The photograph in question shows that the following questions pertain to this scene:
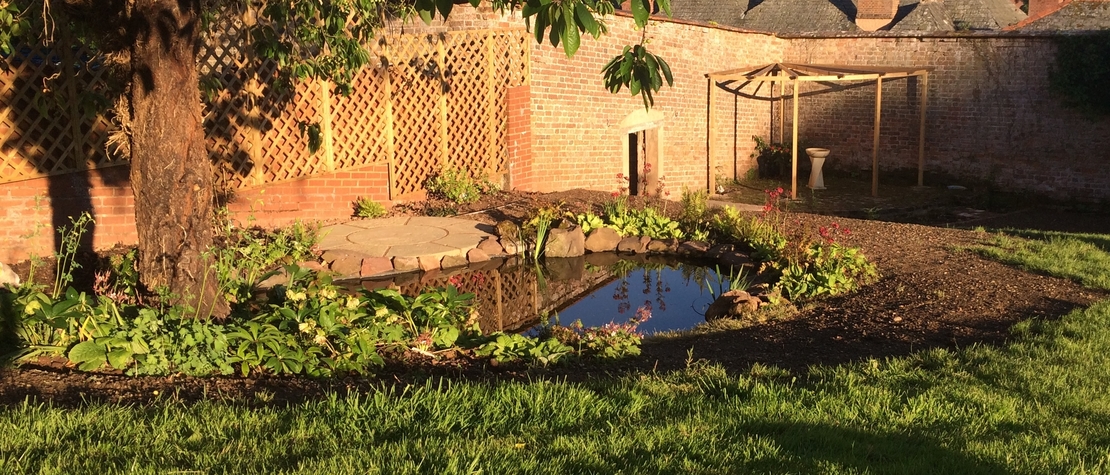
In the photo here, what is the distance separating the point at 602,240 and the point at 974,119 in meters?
8.48

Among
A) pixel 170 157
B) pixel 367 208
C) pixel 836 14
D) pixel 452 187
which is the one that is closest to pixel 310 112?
pixel 367 208

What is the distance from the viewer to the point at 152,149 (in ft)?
15.2

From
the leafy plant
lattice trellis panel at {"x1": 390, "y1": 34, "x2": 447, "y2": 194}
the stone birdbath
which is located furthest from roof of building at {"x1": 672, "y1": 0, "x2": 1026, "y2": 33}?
the leafy plant

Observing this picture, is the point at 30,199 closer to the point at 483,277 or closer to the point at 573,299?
the point at 483,277

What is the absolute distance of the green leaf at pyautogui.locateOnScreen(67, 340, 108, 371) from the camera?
159 inches

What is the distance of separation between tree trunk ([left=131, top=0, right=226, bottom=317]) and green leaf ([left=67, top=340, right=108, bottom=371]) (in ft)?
2.13

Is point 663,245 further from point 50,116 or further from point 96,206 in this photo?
point 50,116

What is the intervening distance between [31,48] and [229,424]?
4982 millimetres

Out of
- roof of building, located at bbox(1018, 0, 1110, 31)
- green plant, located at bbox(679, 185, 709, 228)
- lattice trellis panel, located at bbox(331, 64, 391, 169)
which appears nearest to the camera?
green plant, located at bbox(679, 185, 709, 228)

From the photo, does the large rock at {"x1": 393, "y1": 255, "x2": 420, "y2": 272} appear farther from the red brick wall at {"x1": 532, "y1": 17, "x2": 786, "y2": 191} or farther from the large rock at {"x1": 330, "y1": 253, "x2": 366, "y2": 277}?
the red brick wall at {"x1": 532, "y1": 17, "x2": 786, "y2": 191}

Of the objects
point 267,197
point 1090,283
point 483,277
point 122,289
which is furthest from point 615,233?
point 122,289

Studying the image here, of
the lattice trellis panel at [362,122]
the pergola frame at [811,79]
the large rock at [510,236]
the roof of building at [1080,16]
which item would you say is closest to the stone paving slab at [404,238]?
the large rock at [510,236]

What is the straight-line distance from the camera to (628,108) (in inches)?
516

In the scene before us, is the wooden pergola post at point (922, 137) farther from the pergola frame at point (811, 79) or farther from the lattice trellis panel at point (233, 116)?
the lattice trellis panel at point (233, 116)
